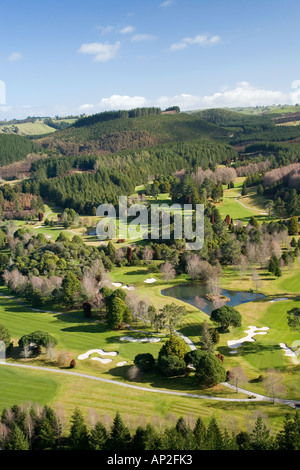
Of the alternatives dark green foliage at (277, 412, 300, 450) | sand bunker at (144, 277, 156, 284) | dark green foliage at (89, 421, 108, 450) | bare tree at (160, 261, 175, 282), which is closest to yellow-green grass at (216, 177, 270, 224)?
bare tree at (160, 261, 175, 282)

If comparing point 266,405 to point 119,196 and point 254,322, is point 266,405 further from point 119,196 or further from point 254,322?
point 119,196

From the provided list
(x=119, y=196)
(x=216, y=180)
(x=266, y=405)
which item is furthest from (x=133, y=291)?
(x=216, y=180)

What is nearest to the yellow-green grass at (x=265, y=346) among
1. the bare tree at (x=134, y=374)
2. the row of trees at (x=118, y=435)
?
the row of trees at (x=118, y=435)

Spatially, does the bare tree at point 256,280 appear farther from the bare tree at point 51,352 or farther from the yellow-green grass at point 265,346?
the bare tree at point 51,352

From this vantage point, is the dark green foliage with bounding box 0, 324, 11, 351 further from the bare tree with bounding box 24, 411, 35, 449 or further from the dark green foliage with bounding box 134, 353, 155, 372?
the bare tree with bounding box 24, 411, 35, 449

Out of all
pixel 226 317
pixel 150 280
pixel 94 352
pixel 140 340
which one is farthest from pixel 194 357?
pixel 150 280
